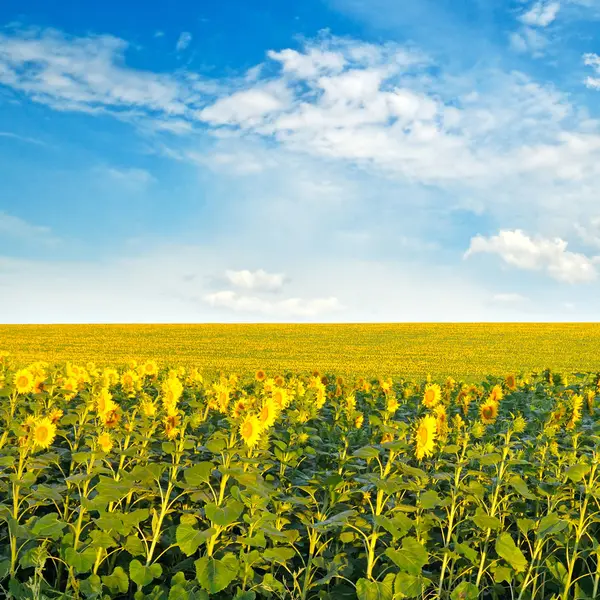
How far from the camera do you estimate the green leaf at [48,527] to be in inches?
147

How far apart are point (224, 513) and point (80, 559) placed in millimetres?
971

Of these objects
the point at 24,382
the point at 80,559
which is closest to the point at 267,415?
the point at 80,559

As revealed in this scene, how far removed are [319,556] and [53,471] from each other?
278cm

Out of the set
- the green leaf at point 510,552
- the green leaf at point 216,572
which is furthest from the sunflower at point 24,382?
the green leaf at point 510,552

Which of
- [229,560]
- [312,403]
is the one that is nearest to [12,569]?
[229,560]

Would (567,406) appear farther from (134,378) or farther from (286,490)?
(134,378)

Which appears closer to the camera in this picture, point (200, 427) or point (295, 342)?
point (200, 427)

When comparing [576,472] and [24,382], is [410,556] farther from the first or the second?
[24,382]

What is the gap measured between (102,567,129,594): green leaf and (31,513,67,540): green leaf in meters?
0.38

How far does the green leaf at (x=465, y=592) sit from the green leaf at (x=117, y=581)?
6.29 feet

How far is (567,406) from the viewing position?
7.02 metres

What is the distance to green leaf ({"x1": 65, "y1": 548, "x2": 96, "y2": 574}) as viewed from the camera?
12.3 feet

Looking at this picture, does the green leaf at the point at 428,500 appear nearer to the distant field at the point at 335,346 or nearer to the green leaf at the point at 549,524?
the green leaf at the point at 549,524

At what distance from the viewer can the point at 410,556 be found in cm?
363
